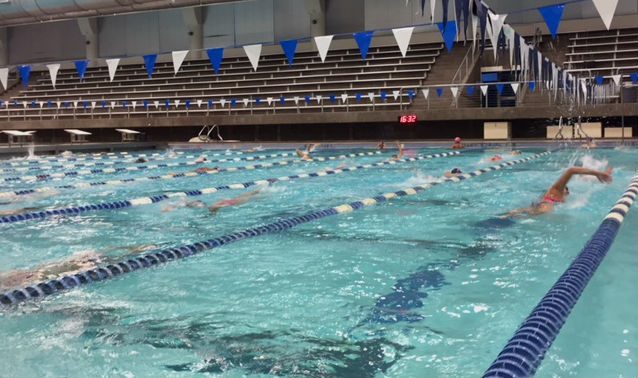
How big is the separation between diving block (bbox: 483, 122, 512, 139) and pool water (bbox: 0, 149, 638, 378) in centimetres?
1077

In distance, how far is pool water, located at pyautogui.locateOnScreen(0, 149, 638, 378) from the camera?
2361mm

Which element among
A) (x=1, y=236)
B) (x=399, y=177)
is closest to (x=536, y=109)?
(x=399, y=177)

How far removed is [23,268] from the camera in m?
3.98

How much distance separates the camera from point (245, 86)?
71.5 feet

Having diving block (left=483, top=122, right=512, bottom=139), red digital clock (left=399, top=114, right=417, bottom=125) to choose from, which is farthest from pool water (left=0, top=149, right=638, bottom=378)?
red digital clock (left=399, top=114, right=417, bottom=125)

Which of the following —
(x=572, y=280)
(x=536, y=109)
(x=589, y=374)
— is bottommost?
(x=589, y=374)

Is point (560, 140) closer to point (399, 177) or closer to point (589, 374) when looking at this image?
point (399, 177)

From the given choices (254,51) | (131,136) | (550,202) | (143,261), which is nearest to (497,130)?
(254,51)

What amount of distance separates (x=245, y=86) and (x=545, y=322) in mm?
20253

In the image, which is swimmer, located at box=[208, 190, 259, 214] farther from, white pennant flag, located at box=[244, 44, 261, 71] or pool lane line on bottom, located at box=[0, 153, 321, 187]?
white pennant flag, located at box=[244, 44, 261, 71]

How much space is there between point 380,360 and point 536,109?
15223mm

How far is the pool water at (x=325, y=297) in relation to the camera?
93.0 inches

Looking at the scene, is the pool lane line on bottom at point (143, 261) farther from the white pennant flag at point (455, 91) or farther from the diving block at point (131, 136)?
the diving block at point (131, 136)

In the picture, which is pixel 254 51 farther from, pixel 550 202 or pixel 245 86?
pixel 245 86
